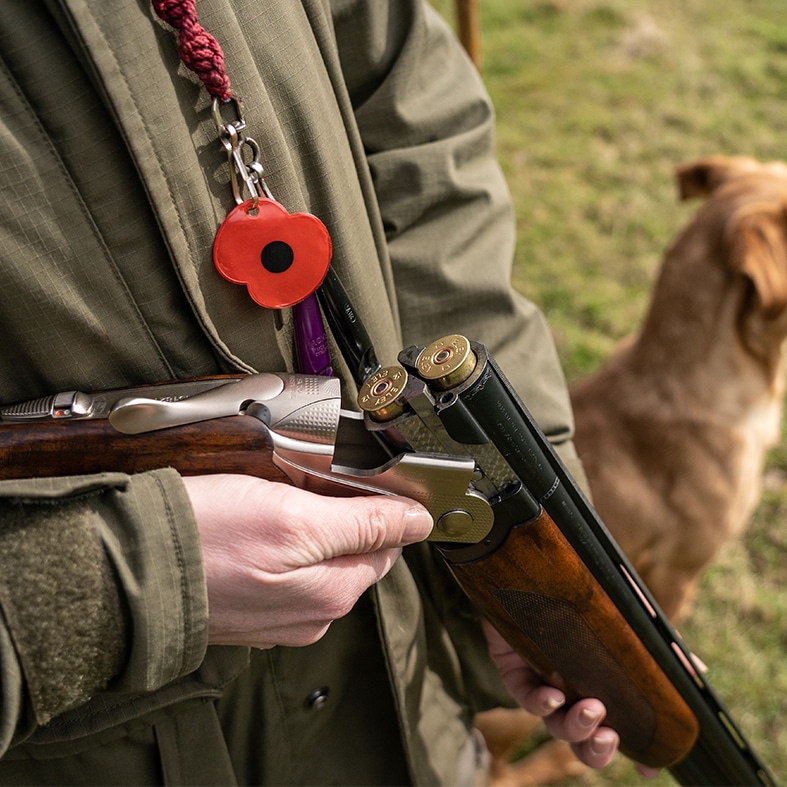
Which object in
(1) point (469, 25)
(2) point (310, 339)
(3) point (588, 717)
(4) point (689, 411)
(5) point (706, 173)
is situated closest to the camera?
(2) point (310, 339)

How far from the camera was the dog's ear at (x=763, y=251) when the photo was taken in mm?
2805

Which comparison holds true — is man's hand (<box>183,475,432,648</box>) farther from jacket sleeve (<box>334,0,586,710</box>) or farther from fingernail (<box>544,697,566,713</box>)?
fingernail (<box>544,697,566,713</box>)

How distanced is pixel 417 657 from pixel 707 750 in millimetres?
758

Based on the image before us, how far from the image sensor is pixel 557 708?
166 cm

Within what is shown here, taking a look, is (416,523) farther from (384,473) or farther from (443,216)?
(443,216)

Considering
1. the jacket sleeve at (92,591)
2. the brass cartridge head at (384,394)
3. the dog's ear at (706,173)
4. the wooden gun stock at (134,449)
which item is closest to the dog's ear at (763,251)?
the dog's ear at (706,173)

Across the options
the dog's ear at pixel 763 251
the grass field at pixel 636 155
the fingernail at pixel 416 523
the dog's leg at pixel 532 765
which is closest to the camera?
the fingernail at pixel 416 523

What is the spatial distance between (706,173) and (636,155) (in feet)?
9.00

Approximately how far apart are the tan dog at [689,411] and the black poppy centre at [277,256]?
2.03 m

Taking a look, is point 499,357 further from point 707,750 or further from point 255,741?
point 707,750

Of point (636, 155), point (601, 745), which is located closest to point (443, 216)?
point (601, 745)

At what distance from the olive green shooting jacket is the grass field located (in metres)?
2.16

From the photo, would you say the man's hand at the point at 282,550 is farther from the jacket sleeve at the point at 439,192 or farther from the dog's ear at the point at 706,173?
the dog's ear at the point at 706,173

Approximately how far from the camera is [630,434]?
303 cm
